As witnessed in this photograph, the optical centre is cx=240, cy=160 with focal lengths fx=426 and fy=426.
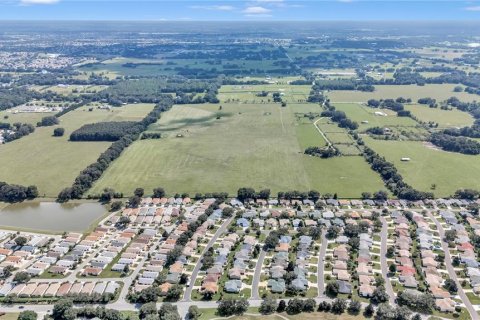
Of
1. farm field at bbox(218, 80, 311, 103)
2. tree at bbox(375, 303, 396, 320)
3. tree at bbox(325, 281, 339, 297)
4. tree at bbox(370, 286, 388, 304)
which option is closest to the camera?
tree at bbox(375, 303, 396, 320)

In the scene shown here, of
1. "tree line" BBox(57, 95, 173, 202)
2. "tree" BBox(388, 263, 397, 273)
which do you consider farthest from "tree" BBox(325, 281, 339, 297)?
"tree line" BBox(57, 95, 173, 202)

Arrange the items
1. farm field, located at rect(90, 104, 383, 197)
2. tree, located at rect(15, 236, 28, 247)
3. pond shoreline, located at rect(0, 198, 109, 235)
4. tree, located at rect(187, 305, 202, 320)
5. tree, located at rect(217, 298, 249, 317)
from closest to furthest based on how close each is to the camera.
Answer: tree, located at rect(187, 305, 202, 320) → tree, located at rect(217, 298, 249, 317) → tree, located at rect(15, 236, 28, 247) → pond shoreline, located at rect(0, 198, 109, 235) → farm field, located at rect(90, 104, 383, 197)

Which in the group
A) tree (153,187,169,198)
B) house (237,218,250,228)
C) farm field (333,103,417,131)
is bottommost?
house (237,218,250,228)

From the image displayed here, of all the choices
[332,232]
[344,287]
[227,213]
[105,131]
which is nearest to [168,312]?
A: [344,287]

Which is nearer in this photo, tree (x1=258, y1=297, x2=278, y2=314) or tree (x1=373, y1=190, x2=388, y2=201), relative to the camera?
tree (x1=258, y1=297, x2=278, y2=314)

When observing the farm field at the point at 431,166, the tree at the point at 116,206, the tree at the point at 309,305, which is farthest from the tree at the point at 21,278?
the farm field at the point at 431,166

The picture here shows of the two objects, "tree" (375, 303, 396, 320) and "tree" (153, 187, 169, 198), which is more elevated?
"tree" (153, 187, 169, 198)

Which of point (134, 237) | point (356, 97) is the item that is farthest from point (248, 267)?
point (356, 97)

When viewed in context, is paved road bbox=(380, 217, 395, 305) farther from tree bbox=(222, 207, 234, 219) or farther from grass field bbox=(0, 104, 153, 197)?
grass field bbox=(0, 104, 153, 197)
